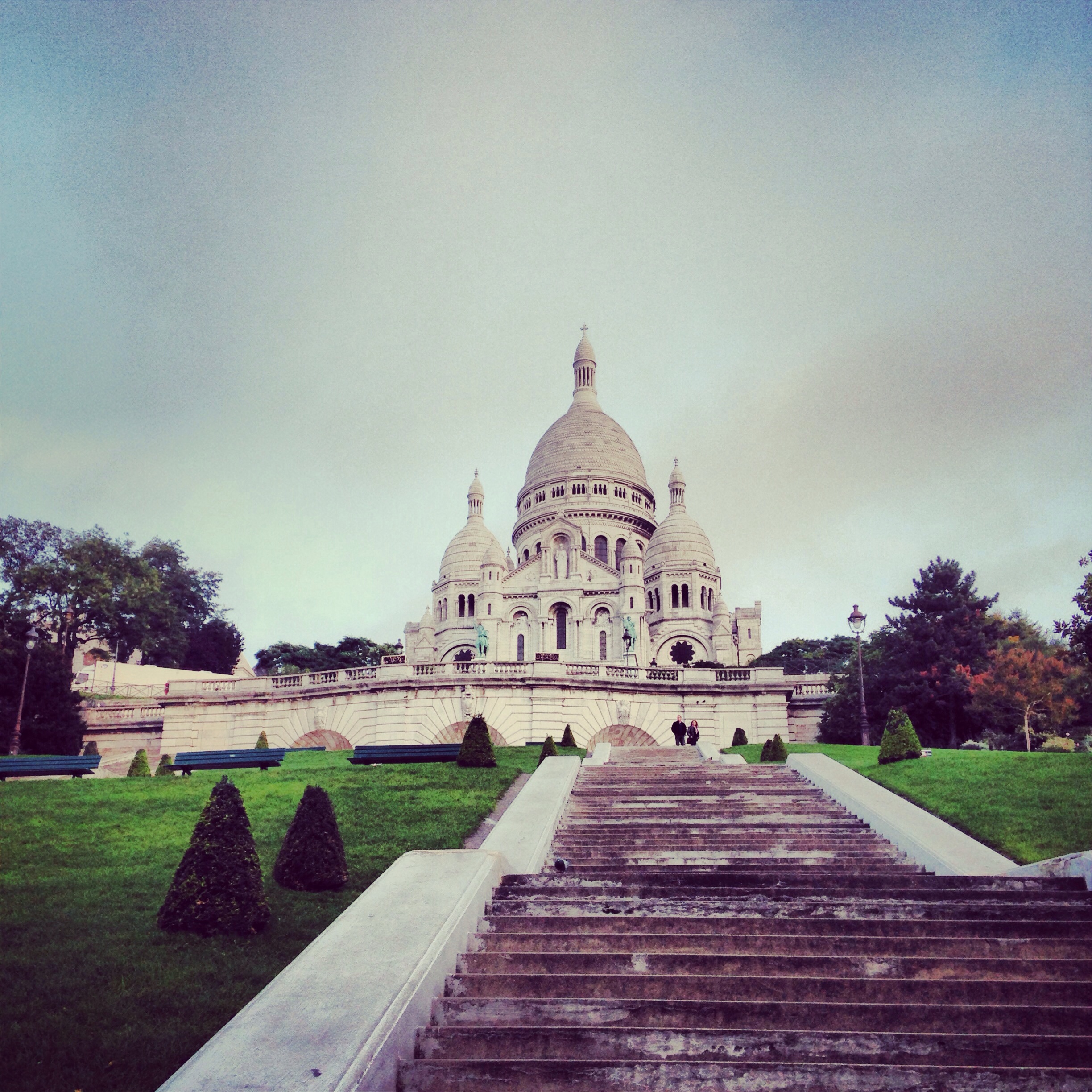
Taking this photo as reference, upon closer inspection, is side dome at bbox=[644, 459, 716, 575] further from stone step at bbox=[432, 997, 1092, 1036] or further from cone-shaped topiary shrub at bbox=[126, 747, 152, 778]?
stone step at bbox=[432, 997, 1092, 1036]

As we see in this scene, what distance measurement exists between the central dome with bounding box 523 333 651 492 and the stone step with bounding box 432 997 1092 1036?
70.9 m

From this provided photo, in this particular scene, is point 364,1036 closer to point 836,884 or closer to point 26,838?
point 836,884

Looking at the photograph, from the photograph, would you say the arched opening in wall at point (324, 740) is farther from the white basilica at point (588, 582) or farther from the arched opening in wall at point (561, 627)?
the arched opening in wall at point (561, 627)

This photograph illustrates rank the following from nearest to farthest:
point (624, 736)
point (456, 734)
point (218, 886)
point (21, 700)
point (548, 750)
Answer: point (218, 886) → point (548, 750) → point (21, 700) → point (456, 734) → point (624, 736)

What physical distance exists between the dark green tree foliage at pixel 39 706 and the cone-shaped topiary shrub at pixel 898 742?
2672 cm

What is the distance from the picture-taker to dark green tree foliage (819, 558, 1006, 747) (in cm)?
3416

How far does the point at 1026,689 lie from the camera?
33.1m

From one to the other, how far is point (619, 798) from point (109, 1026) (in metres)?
9.44

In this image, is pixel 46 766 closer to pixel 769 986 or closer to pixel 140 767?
pixel 140 767

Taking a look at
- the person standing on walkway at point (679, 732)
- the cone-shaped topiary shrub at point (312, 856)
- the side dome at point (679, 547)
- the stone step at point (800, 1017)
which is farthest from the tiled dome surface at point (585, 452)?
the stone step at point (800, 1017)

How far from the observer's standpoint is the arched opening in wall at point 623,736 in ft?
107

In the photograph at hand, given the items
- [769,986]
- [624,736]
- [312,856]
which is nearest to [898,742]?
[312,856]

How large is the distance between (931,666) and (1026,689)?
3284mm

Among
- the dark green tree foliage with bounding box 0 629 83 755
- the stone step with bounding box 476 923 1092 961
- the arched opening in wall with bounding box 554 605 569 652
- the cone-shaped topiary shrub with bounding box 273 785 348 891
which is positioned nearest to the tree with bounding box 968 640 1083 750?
the stone step with bounding box 476 923 1092 961
